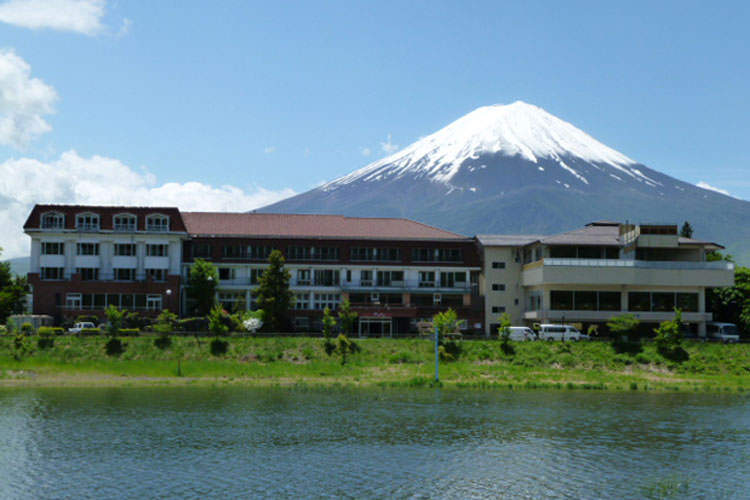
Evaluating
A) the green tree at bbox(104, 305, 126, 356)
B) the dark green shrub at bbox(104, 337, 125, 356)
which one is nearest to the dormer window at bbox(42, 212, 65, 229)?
the green tree at bbox(104, 305, 126, 356)

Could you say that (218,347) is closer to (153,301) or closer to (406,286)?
(153,301)

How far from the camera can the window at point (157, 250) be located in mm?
88250

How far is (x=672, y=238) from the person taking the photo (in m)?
84.2

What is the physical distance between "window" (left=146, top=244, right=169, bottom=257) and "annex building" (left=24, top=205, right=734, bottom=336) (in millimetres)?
146

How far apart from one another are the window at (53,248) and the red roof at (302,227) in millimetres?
13456

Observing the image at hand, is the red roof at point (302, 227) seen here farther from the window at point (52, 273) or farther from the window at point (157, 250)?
the window at point (52, 273)

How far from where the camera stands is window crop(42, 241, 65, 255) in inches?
3407

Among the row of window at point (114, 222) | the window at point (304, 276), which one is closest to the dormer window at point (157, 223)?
the row of window at point (114, 222)

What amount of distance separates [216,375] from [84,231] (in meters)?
31.1

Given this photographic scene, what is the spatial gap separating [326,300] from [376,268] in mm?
6559

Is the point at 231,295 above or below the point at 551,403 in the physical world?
above

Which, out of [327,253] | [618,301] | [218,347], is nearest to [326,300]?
[327,253]

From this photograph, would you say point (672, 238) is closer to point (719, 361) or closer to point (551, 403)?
point (719, 361)

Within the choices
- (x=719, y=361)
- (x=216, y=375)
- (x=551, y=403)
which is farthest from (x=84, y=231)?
(x=719, y=361)
